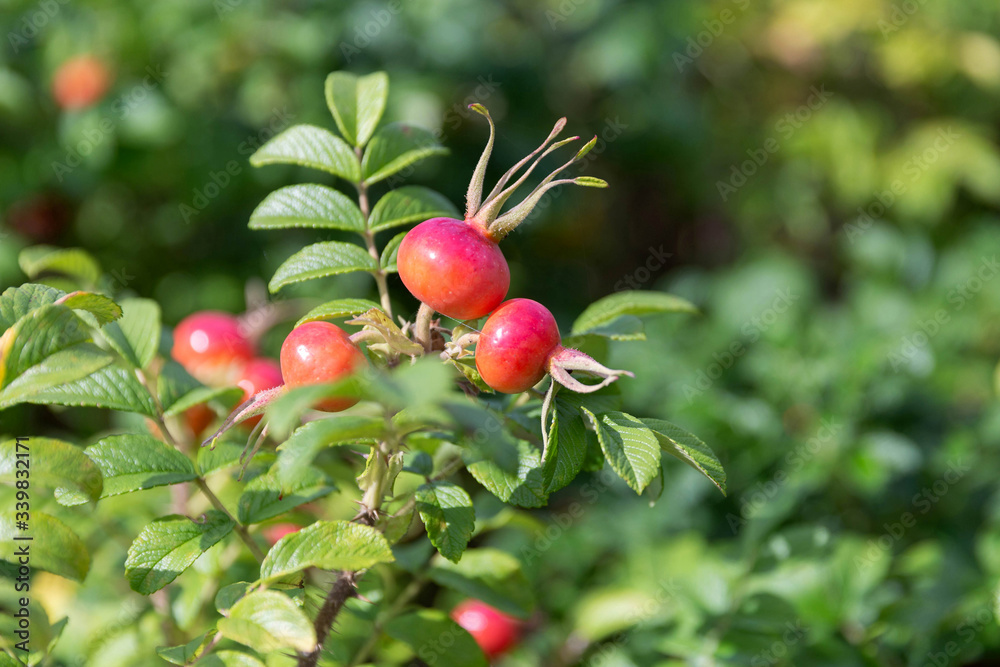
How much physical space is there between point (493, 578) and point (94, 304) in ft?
2.05

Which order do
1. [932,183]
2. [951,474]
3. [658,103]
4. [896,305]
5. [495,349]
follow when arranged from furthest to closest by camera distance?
[932,183]
[658,103]
[896,305]
[951,474]
[495,349]

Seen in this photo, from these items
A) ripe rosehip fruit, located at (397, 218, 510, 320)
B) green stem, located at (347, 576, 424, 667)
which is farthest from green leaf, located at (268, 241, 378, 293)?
green stem, located at (347, 576, 424, 667)

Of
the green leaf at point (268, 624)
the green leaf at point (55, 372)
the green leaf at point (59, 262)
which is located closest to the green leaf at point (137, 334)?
the green leaf at point (59, 262)

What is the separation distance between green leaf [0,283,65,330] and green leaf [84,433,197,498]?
0.16 meters

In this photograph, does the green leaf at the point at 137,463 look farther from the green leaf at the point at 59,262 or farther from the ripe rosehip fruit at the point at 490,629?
the ripe rosehip fruit at the point at 490,629

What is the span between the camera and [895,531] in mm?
1851

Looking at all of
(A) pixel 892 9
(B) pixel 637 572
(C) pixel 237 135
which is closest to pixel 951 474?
(B) pixel 637 572

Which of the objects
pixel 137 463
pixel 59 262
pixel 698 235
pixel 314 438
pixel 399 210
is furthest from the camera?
pixel 698 235

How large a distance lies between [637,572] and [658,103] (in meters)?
2.09

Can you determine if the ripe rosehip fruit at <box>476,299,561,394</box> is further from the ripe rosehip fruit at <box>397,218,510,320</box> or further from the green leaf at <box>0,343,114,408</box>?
the green leaf at <box>0,343,114,408</box>

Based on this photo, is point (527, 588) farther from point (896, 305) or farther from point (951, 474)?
point (896, 305)

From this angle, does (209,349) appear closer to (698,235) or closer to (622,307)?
(622,307)

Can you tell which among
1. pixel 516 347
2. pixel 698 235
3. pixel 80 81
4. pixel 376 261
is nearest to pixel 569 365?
pixel 516 347

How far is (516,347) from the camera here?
0.69m
